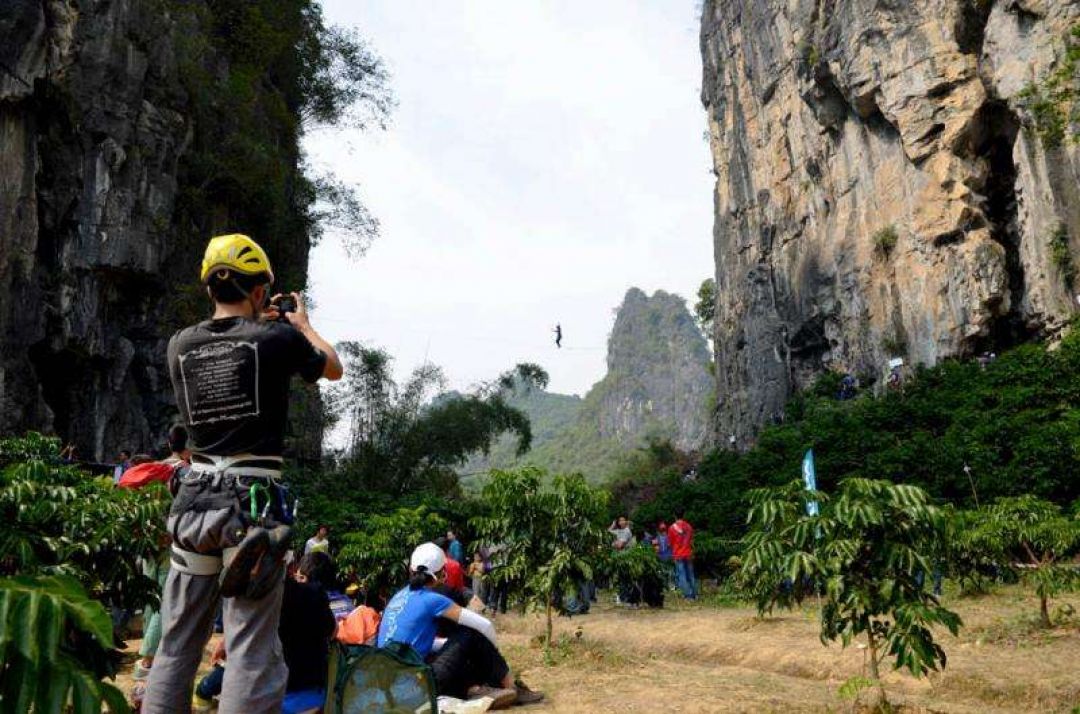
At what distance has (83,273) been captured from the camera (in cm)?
1759

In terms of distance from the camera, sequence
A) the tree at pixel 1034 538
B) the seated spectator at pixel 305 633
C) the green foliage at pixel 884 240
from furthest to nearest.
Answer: the green foliage at pixel 884 240, the tree at pixel 1034 538, the seated spectator at pixel 305 633

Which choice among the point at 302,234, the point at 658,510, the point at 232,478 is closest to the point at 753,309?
the point at 658,510

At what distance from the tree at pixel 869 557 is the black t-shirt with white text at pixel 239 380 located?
3.07m

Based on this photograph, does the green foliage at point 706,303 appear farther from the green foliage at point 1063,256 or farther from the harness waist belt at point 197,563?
the harness waist belt at point 197,563

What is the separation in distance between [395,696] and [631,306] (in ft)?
362

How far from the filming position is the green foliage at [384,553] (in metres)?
10.2

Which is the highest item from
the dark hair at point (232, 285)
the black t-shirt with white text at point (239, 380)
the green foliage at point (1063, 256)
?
the green foliage at point (1063, 256)

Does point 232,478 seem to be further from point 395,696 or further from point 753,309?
point 753,309

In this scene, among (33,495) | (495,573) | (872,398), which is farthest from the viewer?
(872,398)

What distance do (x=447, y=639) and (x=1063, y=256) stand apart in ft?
67.8

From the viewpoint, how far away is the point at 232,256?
2.54m

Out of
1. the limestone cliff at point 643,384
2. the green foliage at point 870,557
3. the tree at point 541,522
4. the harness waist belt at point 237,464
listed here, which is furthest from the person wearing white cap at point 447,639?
the limestone cliff at point 643,384

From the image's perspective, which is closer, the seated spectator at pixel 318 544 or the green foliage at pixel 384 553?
the seated spectator at pixel 318 544

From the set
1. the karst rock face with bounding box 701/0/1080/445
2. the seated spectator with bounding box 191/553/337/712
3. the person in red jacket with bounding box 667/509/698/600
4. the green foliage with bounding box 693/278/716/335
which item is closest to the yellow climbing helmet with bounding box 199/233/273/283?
the seated spectator with bounding box 191/553/337/712
